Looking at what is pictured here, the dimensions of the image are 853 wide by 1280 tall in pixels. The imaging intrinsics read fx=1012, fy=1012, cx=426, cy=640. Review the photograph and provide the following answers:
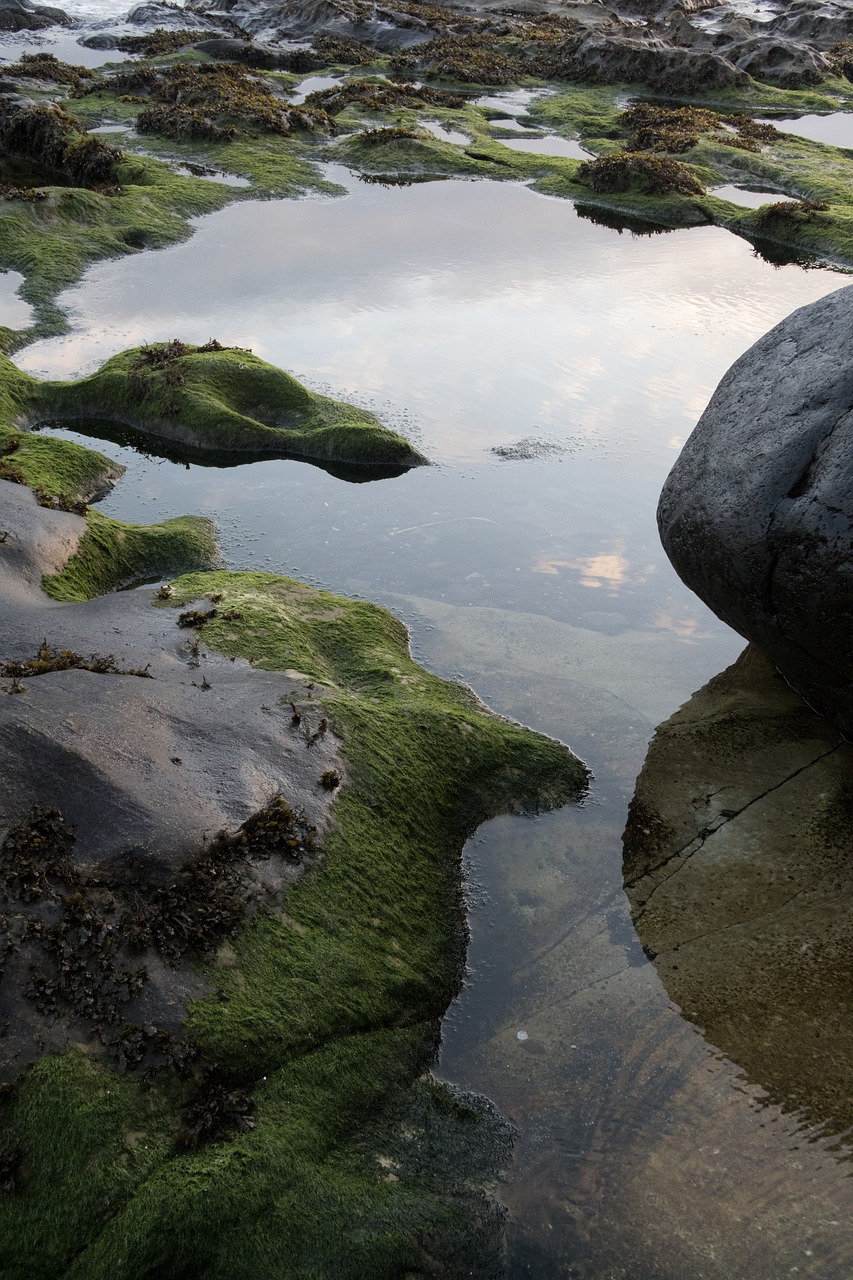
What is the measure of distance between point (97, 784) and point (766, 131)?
1263 inches

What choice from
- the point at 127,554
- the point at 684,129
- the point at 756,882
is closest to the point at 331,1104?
the point at 756,882

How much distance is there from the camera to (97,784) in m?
6.21

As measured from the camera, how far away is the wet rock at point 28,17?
1933 inches

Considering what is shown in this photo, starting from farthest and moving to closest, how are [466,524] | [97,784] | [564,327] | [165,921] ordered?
[564,327]
[466,524]
[97,784]
[165,921]

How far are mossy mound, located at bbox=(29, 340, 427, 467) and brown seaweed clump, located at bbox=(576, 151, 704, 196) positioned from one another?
15.2m

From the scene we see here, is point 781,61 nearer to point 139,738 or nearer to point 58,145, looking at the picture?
point 58,145

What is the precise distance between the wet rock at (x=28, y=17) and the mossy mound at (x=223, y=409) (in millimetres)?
45591

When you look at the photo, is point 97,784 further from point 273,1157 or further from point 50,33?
point 50,33

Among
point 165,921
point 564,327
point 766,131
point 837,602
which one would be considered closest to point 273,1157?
point 165,921

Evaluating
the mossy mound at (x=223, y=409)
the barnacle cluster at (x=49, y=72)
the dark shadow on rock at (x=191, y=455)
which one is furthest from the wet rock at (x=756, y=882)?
the barnacle cluster at (x=49, y=72)

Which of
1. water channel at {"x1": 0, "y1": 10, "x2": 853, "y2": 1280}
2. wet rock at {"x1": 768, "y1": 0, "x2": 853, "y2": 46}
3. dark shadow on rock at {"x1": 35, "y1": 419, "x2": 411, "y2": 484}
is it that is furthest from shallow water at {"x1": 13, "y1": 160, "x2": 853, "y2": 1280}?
wet rock at {"x1": 768, "y1": 0, "x2": 853, "y2": 46}

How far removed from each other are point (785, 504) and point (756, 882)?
112 inches

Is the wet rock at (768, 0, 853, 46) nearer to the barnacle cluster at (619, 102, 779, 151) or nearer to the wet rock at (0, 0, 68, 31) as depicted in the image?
the barnacle cluster at (619, 102, 779, 151)

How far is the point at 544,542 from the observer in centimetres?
1177
